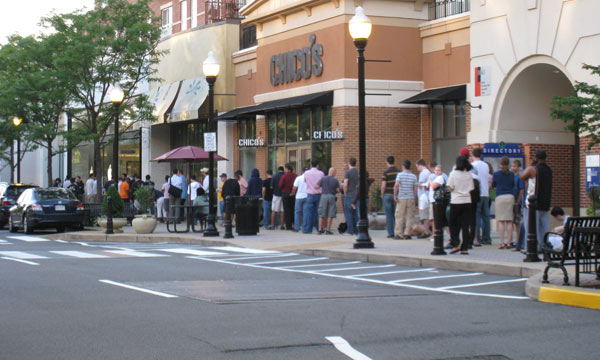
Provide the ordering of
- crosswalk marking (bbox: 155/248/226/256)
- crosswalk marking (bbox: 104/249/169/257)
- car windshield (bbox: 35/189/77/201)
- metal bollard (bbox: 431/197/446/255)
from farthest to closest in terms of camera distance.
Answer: car windshield (bbox: 35/189/77/201) < crosswalk marking (bbox: 155/248/226/256) < crosswalk marking (bbox: 104/249/169/257) < metal bollard (bbox: 431/197/446/255)

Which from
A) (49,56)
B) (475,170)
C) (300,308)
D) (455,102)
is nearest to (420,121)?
(455,102)

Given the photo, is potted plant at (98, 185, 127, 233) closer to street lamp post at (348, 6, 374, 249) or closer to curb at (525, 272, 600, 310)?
street lamp post at (348, 6, 374, 249)

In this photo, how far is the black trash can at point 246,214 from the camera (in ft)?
72.2

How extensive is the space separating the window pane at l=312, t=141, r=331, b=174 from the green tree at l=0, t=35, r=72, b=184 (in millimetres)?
10143

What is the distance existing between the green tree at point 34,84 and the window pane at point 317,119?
977cm

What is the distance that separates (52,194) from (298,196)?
9757 mm

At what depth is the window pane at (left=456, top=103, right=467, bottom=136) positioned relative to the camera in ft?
82.5

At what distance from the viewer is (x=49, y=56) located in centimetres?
3284

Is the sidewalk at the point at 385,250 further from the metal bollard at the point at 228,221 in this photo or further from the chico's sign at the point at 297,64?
the chico's sign at the point at 297,64

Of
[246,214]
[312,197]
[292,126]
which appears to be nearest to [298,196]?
[312,197]

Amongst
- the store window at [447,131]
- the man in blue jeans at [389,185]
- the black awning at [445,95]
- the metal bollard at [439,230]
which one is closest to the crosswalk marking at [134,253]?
the man in blue jeans at [389,185]

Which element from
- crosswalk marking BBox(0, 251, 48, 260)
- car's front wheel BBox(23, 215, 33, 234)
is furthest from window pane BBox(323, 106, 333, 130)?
crosswalk marking BBox(0, 251, 48, 260)

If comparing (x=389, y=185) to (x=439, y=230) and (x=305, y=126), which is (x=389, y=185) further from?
(x=305, y=126)

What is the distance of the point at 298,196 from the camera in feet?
74.3
